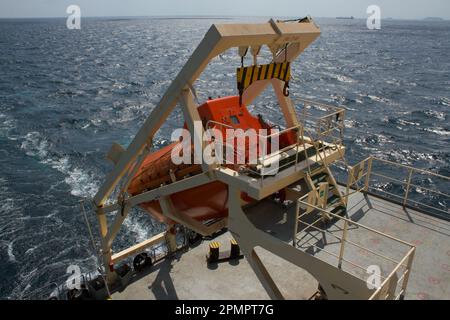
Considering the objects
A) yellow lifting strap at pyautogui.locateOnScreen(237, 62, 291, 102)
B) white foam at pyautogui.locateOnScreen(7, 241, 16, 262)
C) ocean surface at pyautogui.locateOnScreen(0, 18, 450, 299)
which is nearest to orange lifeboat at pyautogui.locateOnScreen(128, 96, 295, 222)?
yellow lifting strap at pyautogui.locateOnScreen(237, 62, 291, 102)

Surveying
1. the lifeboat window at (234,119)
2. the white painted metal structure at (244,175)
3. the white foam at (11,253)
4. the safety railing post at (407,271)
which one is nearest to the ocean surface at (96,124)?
the white foam at (11,253)

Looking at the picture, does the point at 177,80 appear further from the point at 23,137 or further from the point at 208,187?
the point at 23,137

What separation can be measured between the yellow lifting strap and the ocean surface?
1436 centimetres

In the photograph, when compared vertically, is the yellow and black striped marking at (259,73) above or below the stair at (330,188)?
above

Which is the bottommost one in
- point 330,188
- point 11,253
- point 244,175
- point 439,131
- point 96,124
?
point 11,253

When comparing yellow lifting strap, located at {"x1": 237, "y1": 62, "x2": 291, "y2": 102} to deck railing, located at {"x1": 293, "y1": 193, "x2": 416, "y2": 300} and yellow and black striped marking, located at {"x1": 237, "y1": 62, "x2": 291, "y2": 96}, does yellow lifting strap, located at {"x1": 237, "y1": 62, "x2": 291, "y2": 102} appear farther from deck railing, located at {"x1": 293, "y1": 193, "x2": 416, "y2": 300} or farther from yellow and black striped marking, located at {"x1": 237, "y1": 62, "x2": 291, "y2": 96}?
deck railing, located at {"x1": 293, "y1": 193, "x2": 416, "y2": 300}

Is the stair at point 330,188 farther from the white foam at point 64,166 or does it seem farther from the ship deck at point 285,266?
the white foam at point 64,166

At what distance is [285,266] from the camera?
529 inches

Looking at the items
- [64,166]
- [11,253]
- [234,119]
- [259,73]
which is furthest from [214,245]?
[64,166]

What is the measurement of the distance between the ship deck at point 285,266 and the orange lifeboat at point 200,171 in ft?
3.72

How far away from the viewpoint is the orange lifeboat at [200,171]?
10875 mm

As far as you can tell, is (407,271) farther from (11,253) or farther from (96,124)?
(96,124)

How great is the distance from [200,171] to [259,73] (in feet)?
10.2

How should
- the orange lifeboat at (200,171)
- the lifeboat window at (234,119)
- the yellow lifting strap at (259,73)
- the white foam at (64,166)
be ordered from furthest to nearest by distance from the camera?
the white foam at (64,166) → the lifeboat window at (234,119) → the orange lifeboat at (200,171) → the yellow lifting strap at (259,73)
